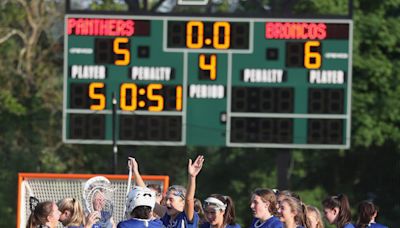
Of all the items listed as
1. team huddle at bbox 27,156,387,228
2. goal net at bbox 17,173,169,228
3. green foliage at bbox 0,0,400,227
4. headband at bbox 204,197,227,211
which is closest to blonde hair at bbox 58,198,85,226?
team huddle at bbox 27,156,387,228

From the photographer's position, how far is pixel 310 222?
12.5 metres

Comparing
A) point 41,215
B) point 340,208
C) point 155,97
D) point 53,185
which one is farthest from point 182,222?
point 155,97

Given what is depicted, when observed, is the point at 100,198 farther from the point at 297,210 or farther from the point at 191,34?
the point at 191,34

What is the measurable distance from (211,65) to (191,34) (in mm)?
583

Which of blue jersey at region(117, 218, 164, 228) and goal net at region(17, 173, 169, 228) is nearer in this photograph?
blue jersey at region(117, 218, 164, 228)

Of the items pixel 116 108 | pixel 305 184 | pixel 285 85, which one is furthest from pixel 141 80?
pixel 305 184

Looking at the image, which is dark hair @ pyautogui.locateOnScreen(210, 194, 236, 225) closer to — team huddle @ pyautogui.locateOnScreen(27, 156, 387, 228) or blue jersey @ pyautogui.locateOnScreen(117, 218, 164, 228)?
team huddle @ pyautogui.locateOnScreen(27, 156, 387, 228)

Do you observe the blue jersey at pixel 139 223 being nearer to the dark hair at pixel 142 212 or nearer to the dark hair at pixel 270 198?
the dark hair at pixel 142 212

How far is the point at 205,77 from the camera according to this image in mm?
23266

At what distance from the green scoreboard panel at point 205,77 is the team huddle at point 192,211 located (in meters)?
9.84

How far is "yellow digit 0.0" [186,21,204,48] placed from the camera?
23125mm

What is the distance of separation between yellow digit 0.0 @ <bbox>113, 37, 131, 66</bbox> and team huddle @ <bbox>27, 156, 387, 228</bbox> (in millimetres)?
9918

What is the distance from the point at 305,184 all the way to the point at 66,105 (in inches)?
642

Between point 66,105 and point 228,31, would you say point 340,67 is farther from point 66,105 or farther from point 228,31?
point 66,105
